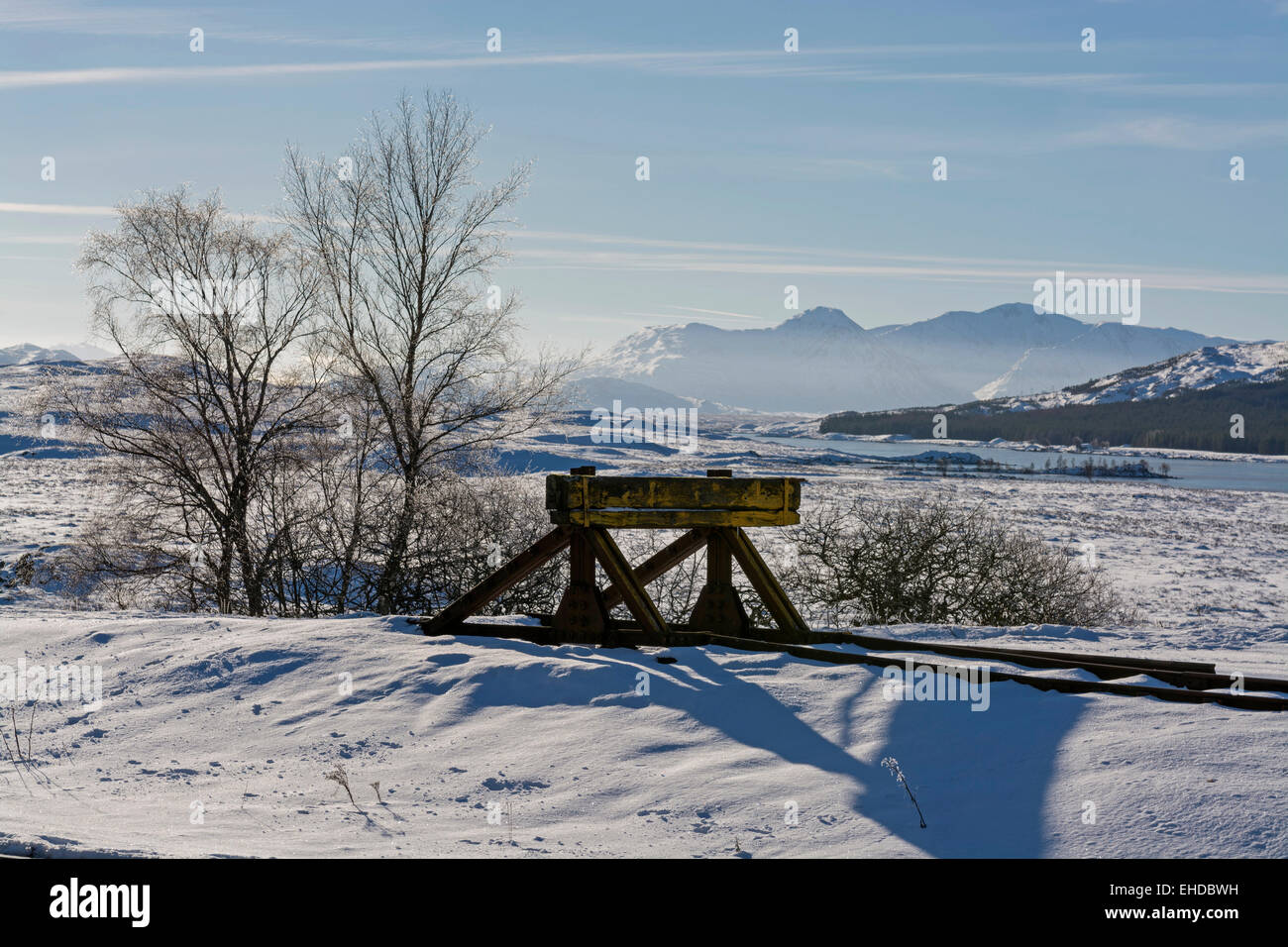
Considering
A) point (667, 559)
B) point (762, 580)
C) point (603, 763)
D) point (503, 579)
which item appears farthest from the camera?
point (667, 559)

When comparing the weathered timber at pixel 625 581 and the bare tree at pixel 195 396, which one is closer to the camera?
the weathered timber at pixel 625 581

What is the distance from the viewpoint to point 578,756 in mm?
5895

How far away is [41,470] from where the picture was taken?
72.3 meters

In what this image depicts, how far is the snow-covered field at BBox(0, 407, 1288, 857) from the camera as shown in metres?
4.54

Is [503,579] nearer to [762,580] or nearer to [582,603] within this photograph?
[582,603]

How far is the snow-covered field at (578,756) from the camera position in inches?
179

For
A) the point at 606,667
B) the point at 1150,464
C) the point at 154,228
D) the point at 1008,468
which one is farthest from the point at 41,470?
the point at 1150,464

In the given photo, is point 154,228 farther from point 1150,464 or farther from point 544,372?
point 1150,464

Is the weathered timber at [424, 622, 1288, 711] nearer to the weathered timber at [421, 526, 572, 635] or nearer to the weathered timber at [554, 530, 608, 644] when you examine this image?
the weathered timber at [554, 530, 608, 644]

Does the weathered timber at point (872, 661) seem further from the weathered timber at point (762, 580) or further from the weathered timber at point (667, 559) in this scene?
the weathered timber at point (762, 580)

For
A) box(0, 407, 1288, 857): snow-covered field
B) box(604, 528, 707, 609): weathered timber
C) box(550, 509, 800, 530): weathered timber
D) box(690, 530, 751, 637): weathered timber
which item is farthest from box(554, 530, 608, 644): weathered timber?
box(690, 530, 751, 637): weathered timber

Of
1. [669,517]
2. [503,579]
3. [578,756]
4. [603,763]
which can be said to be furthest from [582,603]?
[603,763]

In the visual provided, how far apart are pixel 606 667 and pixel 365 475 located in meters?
16.8

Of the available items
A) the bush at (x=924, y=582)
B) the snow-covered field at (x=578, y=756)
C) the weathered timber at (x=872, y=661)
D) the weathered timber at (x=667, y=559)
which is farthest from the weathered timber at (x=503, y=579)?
the bush at (x=924, y=582)
